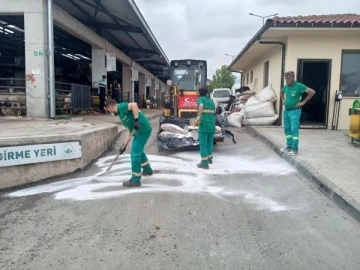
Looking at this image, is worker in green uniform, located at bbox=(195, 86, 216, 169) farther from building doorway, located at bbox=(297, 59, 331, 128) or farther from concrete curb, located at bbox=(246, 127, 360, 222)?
building doorway, located at bbox=(297, 59, 331, 128)

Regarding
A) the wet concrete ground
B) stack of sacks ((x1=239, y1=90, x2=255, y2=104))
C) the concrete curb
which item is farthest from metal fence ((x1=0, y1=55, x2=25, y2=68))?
the concrete curb

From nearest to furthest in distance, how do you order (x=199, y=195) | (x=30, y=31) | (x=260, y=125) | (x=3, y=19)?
(x=199, y=195) → (x=30, y=31) → (x=260, y=125) → (x=3, y=19)

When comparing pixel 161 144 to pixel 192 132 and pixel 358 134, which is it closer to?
pixel 192 132

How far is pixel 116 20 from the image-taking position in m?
15.9

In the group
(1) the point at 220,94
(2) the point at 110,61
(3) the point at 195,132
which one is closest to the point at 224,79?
(1) the point at 220,94

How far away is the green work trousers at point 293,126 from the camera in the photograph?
6949mm

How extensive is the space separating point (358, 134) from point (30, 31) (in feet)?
33.2

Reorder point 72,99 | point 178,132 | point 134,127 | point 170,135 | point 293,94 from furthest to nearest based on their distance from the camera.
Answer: point 72,99
point 178,132
point 170,135
point 293,94
point 134,127

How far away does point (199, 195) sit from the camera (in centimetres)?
489

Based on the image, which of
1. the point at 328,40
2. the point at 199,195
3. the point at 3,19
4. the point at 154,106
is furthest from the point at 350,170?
the point at 154,106

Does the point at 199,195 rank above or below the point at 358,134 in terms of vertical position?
below

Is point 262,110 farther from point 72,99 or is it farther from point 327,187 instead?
point 72,99

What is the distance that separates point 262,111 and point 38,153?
816 centimetres

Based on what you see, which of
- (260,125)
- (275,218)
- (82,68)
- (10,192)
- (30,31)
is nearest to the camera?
(275,218)
